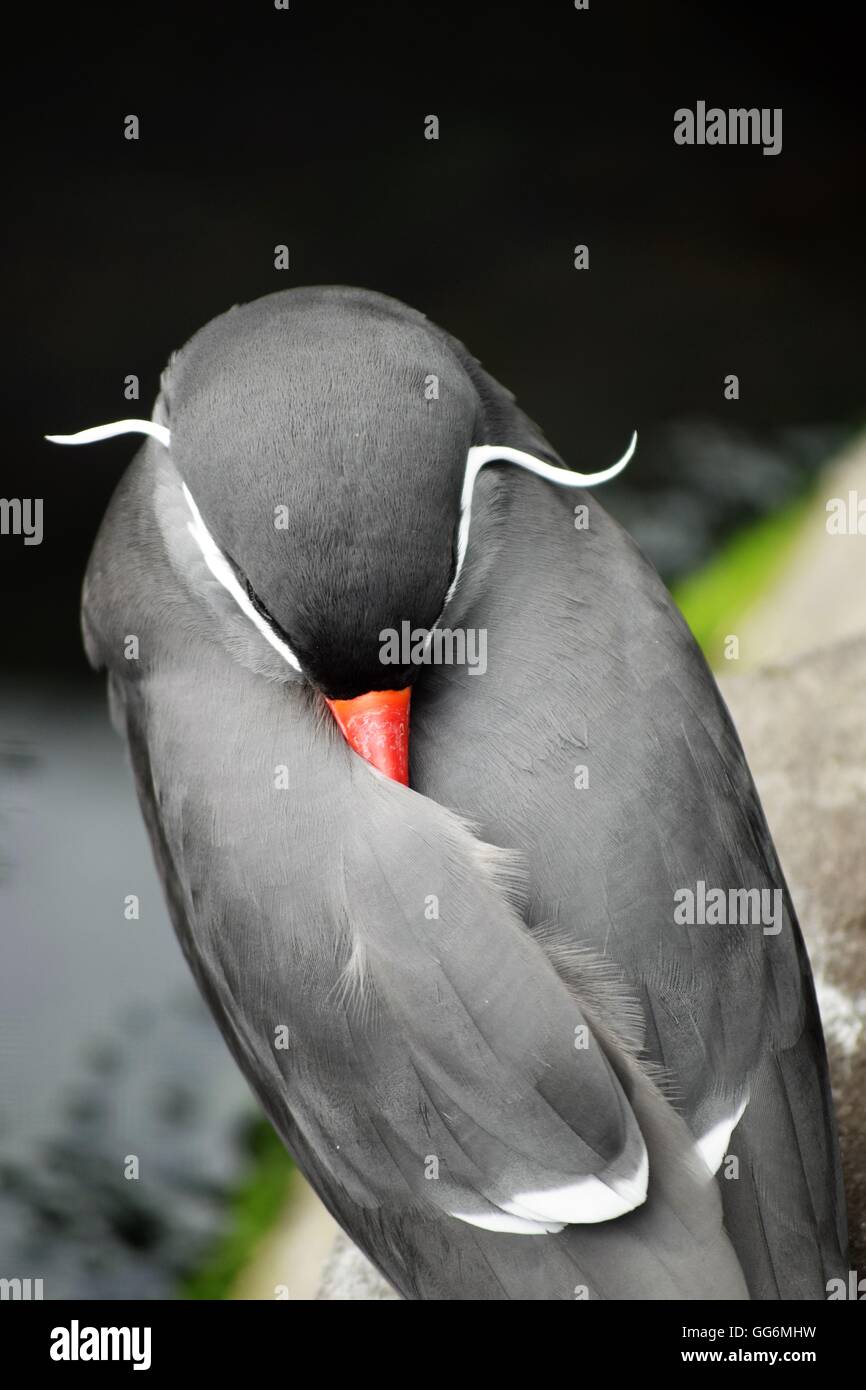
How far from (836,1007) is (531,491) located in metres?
1.06

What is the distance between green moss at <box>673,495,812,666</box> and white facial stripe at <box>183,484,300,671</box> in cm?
252

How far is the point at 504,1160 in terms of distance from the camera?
1721 mm

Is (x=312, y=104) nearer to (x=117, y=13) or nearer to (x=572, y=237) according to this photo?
(x=117, y=13)

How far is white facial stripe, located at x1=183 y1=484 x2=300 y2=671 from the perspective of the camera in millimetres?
1789

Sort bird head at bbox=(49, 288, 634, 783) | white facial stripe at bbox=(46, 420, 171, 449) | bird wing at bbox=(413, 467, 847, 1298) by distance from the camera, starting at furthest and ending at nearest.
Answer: white facial stripe at bbox=(46, 420, 171, 449) < bird wing at bbox=(413, 467, 847, 1298) < bird head at bbox=(49, 288, 634, 783)

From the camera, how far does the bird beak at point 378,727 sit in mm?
1737

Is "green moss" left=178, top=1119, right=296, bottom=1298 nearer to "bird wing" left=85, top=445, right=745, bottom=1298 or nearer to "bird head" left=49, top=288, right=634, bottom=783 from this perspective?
"bird wing" left=85, top=445, right=745, bottom=1298

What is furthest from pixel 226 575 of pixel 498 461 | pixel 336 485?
pixel 498 461

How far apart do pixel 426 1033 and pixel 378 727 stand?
0.37m

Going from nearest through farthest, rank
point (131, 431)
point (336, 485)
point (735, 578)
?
point (336, 485), point (131, 431), point (735, 578)

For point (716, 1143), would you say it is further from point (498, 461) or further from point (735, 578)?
point (735, 578)

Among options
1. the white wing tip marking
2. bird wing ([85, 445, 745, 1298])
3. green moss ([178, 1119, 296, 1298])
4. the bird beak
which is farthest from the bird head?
green moss ([178, 1119, 296, 1298])

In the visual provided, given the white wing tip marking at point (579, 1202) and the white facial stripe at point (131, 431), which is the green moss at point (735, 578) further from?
the white wing tip marking at point (579, 1202)

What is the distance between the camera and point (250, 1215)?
11.2ft
